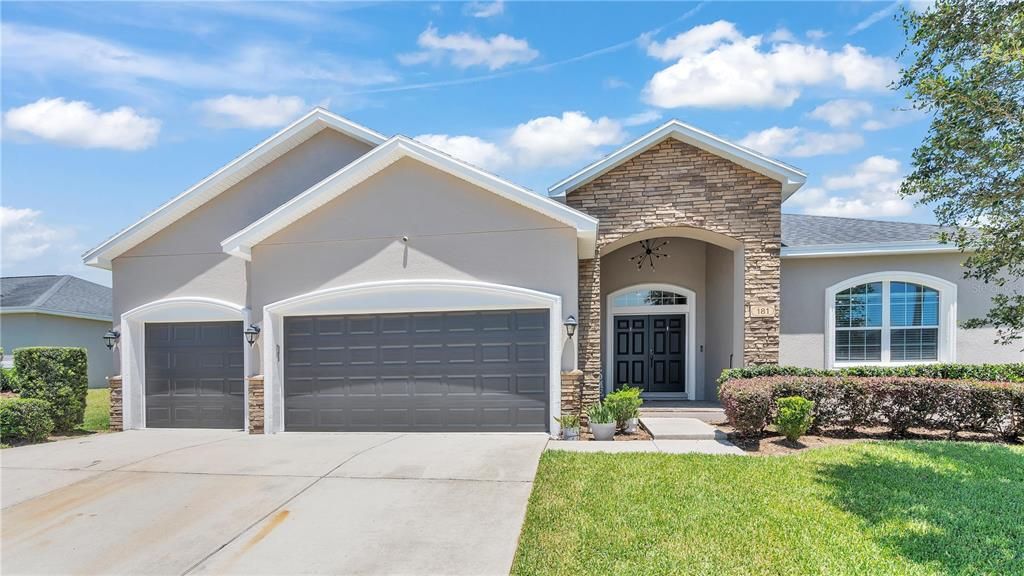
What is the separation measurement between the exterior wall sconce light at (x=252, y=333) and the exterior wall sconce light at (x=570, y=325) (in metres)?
5.94

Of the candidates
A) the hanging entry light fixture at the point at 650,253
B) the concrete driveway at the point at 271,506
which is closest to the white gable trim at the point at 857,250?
the hanging entry light fixture at the point at 650,253

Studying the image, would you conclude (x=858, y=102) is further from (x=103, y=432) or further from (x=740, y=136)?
(x=103, y=432)

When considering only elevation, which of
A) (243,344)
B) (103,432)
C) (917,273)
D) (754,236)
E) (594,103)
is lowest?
(103,432)

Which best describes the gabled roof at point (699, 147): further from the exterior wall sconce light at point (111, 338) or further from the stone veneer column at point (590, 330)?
the exterior wall sconce light at point (111, 338)

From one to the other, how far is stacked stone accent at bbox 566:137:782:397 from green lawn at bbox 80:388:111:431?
10.6 metres

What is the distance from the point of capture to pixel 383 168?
938 centimetres

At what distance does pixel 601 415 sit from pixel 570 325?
1643 millimetres

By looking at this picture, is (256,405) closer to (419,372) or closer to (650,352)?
(419,372)

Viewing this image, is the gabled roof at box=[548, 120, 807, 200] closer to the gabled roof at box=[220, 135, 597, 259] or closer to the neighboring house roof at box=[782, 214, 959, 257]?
the neighboring house roof at box=[782, 214, 959, 257]

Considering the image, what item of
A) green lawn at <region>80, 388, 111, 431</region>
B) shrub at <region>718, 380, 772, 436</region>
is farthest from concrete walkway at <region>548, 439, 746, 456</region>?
green lawn at <region>80, 388, 111, 431</region>

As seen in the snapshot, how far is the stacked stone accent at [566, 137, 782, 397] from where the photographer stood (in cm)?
1034

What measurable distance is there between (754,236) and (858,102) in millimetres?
2969

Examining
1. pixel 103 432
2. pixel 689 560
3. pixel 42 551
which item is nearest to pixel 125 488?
pixel 42 551

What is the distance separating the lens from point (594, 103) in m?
11.8
